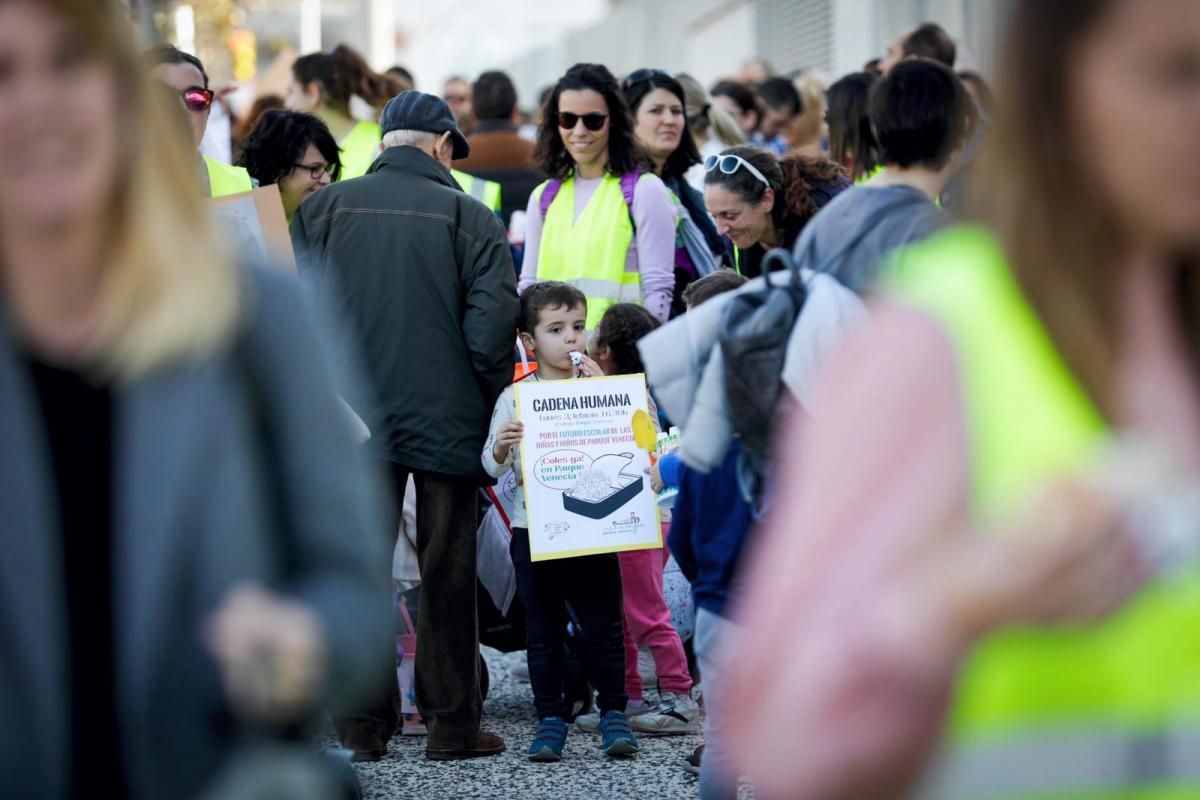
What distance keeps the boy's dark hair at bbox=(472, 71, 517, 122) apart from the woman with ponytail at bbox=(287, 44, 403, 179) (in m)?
1.68

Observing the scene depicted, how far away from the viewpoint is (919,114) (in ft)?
14.1

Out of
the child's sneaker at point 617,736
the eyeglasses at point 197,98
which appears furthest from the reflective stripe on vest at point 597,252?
the child's sneaker at point 617,736

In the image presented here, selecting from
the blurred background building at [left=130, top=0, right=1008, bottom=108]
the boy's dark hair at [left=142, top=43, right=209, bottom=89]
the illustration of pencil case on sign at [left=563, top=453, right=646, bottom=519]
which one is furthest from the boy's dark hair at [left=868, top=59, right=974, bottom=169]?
the boy's dark hair at [left=142, top=43, right=209, bottom=89]

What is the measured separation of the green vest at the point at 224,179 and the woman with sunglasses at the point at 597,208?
4.30 feet

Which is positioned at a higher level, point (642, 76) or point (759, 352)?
point (642, 76)

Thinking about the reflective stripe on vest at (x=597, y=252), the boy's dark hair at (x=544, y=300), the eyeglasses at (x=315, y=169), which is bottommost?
the boy's dark hair at (x=544, y=300)

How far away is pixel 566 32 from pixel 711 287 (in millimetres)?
35846

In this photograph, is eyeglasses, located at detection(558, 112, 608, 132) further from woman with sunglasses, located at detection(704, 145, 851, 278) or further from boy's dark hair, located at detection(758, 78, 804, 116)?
boy's dark hair, located at detection(758, 78, 804, 116)

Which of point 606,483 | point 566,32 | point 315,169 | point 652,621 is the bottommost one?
point 652,621

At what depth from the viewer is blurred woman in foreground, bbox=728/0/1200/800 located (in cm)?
122

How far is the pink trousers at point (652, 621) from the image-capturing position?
647 centimetres

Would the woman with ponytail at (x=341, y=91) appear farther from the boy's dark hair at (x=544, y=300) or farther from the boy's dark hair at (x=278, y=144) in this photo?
the boy's dark hair at (x=544, y=300)

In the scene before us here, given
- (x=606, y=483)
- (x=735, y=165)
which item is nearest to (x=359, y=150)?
(x=735, y=165)

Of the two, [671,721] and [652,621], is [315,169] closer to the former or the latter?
[652,621]
